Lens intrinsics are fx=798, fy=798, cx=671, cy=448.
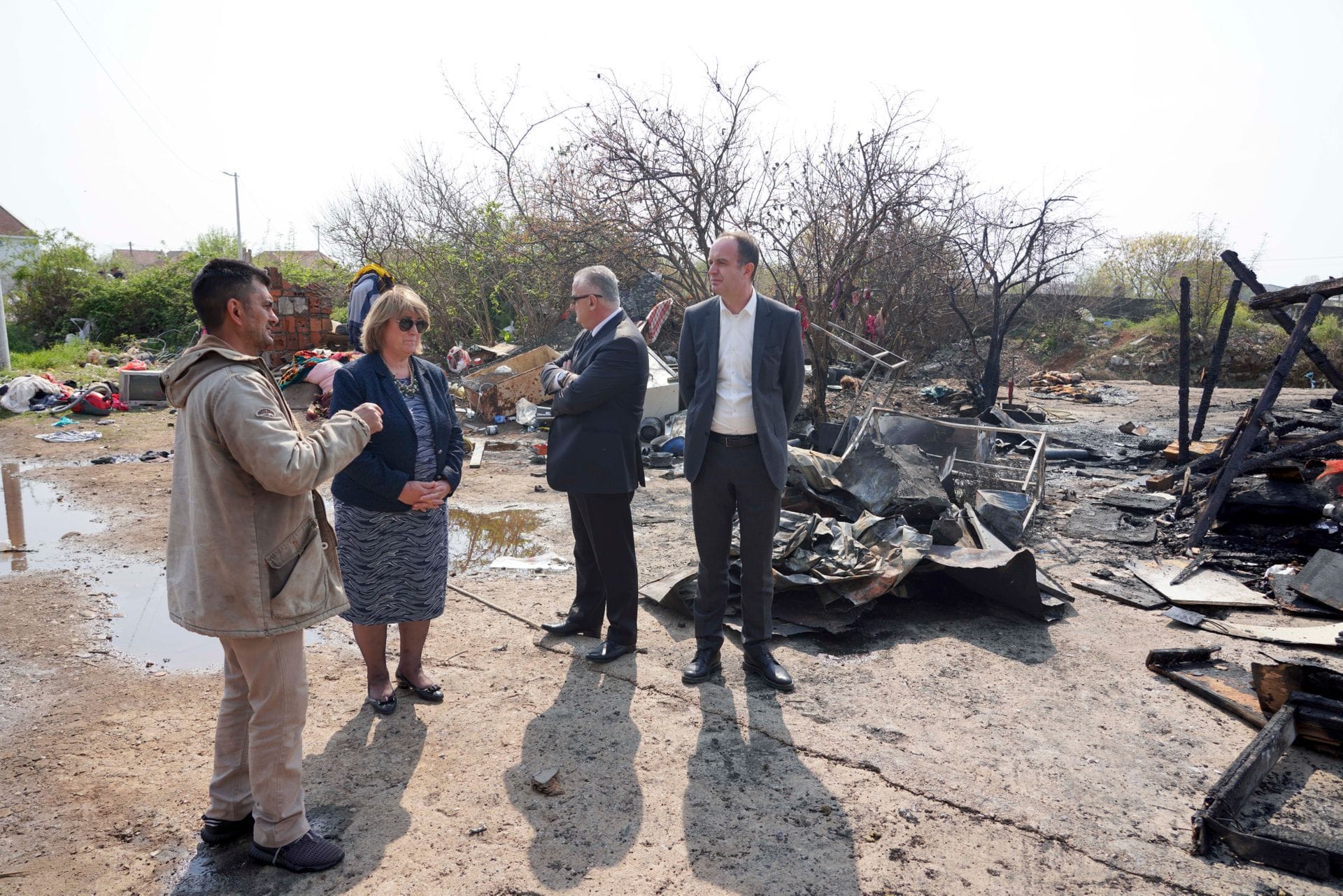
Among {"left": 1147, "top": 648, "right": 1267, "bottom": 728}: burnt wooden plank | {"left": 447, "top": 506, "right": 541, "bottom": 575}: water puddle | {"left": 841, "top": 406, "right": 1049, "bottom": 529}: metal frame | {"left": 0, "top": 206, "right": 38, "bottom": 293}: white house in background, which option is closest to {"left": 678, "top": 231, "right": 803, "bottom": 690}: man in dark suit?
{"left": 1147, "top": 648, "right": 1267, "bottom": 728}: burnt wooden plank

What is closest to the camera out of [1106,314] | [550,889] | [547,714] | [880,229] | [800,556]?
[550,889]

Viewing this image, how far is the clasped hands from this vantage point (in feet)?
10.5

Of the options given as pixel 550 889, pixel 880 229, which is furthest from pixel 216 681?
pixel 880 229

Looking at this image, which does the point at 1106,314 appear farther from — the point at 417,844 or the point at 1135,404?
the point at 417,844

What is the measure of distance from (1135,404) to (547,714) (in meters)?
17.9

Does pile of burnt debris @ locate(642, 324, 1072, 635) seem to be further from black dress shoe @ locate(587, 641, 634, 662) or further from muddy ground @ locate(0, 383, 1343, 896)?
black dress shoe @ locate(587, 641, 634, 662)

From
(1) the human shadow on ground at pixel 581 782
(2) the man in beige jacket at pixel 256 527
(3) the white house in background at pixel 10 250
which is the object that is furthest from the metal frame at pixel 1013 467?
(3) the white house in background at pixel 10 250

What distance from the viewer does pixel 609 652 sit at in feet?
13.5

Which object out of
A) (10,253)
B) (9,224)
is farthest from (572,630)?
(9,224)

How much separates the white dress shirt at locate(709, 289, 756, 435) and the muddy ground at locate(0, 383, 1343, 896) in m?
1.29

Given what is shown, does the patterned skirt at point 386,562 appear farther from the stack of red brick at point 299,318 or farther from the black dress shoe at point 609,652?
the stack of red brick at point 299,318

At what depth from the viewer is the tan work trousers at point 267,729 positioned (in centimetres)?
237

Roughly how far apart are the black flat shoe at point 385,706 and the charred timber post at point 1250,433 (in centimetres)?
579

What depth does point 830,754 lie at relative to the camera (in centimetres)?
329
